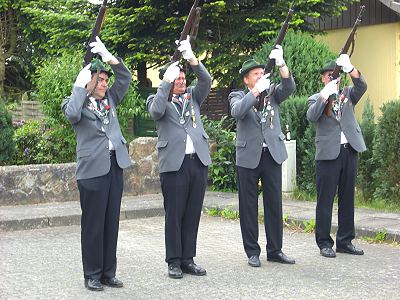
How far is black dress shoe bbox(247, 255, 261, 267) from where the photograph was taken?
688 cm

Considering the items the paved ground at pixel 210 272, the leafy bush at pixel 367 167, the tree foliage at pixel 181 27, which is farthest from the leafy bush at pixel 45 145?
the leafy bush at pixel 367 167

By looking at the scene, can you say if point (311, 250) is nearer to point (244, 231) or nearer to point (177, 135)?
point (244, 231)

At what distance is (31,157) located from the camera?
12.6m

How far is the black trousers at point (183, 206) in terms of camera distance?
656 cm

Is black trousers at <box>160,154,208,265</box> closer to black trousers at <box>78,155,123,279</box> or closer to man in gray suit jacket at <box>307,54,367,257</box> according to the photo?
black trousers at <box>78,155,123,279</box>

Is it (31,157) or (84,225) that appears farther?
(31,157)

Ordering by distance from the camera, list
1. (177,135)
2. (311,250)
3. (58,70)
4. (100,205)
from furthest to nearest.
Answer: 1. (58,70)
2. (311,250)
3. (177,135)
4. (100,205)

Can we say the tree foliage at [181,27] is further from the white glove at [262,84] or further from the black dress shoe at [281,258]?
the black dress shoe at [281,258]

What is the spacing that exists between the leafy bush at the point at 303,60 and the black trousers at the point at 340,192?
4873 millimetres

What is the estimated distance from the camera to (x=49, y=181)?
35.5ft

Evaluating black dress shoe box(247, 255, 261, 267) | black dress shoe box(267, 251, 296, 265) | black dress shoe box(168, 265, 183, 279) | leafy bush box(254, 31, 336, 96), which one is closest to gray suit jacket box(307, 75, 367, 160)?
black dress shoe box(267, 251, 296, 265)

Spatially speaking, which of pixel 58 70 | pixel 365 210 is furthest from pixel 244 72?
pixel 58 70

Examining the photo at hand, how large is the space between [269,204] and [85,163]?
2007 millimetres

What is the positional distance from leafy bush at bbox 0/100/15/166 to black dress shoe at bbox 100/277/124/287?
556cm
